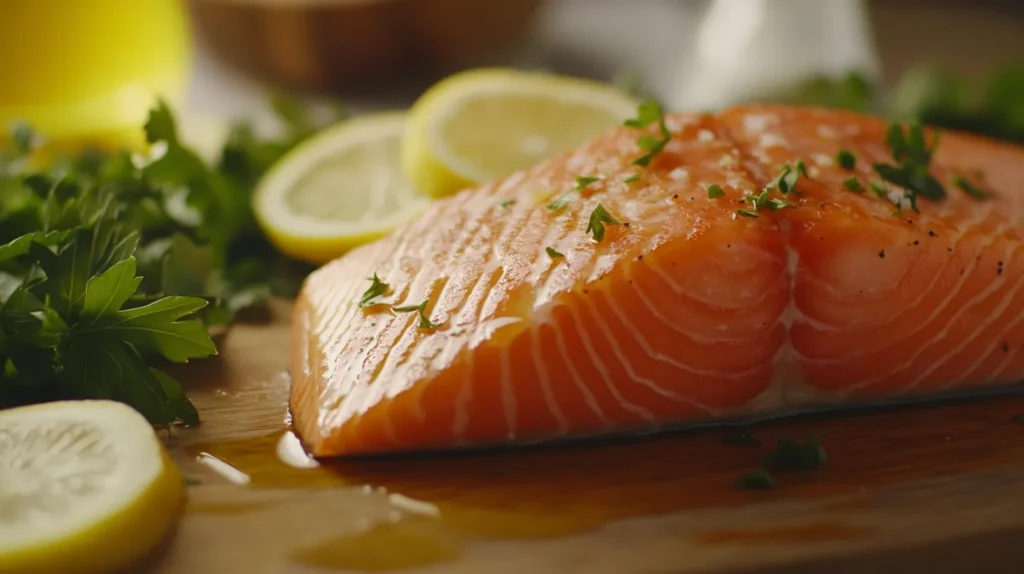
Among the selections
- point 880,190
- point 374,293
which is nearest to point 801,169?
point 880,190

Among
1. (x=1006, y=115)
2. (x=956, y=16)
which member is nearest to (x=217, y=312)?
(x=1006, y=115)

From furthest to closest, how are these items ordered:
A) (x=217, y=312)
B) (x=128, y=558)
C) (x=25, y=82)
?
(x=25, y=82) → (x=217, y=312) → (x=128, y=558)

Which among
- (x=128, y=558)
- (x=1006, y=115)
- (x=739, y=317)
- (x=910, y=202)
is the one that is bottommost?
(x=128, y=558)

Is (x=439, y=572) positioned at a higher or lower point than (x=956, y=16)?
lower

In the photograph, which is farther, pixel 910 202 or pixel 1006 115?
pixel 1006 115

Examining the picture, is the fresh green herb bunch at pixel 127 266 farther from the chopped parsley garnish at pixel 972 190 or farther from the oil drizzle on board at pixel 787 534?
the chopped parsley garnish at pixel 972 190

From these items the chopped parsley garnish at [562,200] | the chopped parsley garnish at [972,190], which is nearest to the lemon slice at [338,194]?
the chopped parsley garnish at [562,200]

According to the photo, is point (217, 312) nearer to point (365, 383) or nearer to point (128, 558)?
point (365, 383)

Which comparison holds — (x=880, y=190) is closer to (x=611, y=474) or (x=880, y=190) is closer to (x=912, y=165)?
(x=912, y=165)
